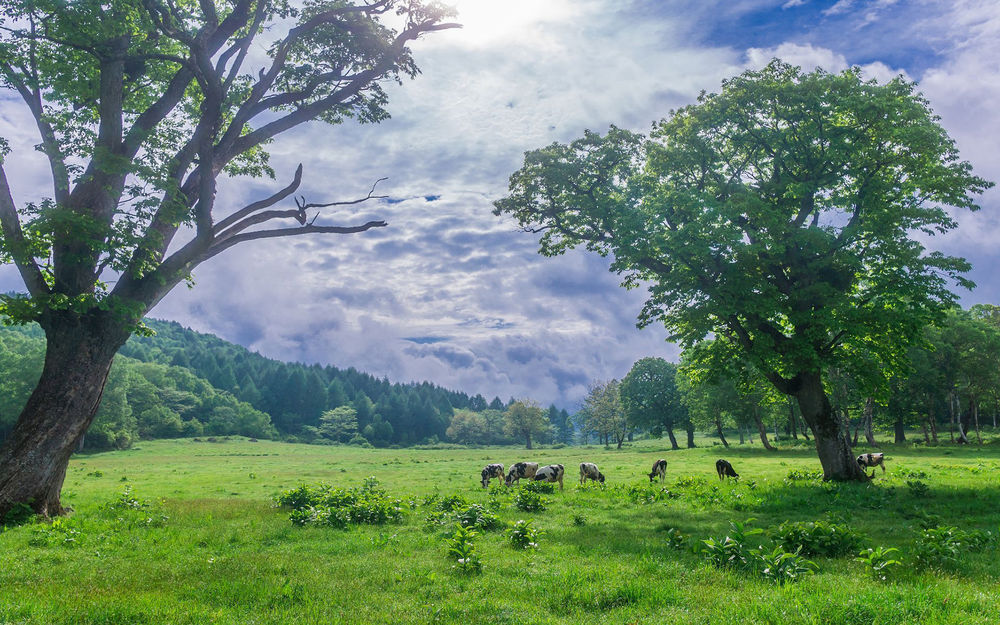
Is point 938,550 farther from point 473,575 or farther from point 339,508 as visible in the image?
point 339,508

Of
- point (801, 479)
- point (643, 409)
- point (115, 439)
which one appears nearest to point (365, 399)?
point (115, 439)

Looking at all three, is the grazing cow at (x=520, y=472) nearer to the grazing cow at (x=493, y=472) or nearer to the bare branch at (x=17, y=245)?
the grazing cow at (x=493, y=472)

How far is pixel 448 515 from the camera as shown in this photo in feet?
50.9

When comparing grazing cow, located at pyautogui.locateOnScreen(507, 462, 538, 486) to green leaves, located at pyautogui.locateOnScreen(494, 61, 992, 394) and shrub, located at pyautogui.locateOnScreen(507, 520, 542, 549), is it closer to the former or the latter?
green leaves, located at pyautogui.locateOnScreen(494, 61, 992, 394)

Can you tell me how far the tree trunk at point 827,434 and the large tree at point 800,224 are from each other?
0.06 meters

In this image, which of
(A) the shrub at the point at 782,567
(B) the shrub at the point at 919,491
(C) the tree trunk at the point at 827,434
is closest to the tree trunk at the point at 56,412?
(A) the shrub at the point at 782,567

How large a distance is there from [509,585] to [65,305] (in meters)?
15.1

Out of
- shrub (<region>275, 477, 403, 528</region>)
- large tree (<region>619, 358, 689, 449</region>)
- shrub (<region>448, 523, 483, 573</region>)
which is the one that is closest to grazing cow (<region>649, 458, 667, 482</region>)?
shrub (<region>275, 477, 403, 528</region>)

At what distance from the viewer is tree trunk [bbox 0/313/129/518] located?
14.9m

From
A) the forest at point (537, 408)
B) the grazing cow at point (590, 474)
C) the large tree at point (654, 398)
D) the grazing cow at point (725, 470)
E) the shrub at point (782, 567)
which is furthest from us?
the large tree at point (654, 398)

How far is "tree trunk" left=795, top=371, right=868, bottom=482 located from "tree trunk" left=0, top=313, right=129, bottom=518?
90.4ft

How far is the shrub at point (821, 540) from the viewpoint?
1027 centimetres

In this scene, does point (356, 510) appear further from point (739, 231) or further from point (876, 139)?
point (876, 139)

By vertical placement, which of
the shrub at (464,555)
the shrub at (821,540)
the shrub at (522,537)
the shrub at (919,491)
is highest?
the shrub at (821,540)
